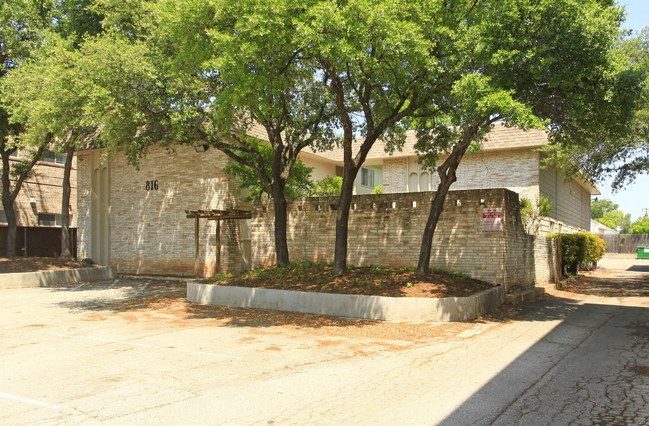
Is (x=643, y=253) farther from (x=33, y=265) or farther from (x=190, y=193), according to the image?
(x=33, y=265)

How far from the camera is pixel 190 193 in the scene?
21266 millimetres

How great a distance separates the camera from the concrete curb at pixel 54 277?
1844cm

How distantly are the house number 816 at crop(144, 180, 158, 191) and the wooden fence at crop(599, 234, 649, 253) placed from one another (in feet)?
175

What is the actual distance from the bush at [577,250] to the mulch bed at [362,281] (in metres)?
10.2

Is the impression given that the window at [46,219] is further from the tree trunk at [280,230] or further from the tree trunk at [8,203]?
the tree trunk at [280,230]

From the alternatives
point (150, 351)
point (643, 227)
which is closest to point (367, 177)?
point (150, 351)

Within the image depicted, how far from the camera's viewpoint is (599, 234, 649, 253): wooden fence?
56594mm

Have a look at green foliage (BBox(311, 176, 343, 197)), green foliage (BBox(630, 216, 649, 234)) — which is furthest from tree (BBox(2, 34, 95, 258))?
green foliage (BBox(630, 216, 649, 234))

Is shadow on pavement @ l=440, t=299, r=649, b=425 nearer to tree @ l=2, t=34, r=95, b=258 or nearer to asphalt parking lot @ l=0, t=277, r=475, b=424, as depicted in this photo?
asphalt parking lot @ l=0, t=277, r=475, b=424

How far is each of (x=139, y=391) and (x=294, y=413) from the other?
2.06 m

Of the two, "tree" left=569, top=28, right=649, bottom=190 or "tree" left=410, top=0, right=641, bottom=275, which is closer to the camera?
"tree" left=410, top=0, right=641, bottom=275

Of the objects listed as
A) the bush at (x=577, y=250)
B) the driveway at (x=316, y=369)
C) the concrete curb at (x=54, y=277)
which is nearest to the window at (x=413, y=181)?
the bush at (x=577, y=250)

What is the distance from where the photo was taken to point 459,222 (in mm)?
14016

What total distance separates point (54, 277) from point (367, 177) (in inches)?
766
